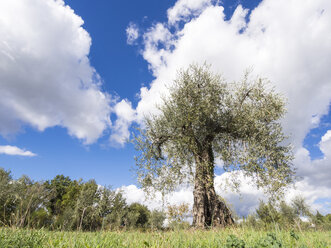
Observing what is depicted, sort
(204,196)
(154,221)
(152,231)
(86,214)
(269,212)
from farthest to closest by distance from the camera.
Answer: (86,214)
(204,196)
(154,221)
(152,231)
(269,212)

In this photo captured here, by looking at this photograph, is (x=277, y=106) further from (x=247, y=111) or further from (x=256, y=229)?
(x=256, y=229)

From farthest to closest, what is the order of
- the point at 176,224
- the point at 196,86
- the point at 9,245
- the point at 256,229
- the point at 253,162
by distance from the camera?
1. the point at 196,86
2. the point at 253,162
3. the point at 256,229
4. the point at 176,224
5. the point at 9,245

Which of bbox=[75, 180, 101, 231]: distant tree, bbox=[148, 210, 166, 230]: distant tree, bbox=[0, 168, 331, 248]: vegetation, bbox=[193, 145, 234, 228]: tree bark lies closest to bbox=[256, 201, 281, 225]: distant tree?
bbox=[0, 168, 331, 248]: vegetation

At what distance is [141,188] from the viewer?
60.4 feet

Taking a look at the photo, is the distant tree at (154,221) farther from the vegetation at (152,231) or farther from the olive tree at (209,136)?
the olive tree at (209,136)

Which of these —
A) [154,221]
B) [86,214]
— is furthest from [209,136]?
[86,214]

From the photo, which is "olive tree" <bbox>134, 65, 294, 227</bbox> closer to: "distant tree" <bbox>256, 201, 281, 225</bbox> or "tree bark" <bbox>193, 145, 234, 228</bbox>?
"tree bark" <bbox>193, 145, 234, 228</bbox>

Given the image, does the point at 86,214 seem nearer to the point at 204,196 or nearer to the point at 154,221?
the point at 204,196

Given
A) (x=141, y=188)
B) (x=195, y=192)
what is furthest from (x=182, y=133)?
(x=141, y=188)

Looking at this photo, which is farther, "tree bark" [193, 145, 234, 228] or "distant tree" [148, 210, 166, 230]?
"tree bark" [193, 145, 234, 228]

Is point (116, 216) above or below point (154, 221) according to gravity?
above

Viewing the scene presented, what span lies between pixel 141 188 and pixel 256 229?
13.2 meters

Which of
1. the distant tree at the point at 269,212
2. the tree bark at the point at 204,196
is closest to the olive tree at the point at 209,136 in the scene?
the tree bark at the point at 204,196

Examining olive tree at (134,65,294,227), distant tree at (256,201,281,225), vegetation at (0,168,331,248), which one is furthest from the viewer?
olive tree at (134,65,294,227)
